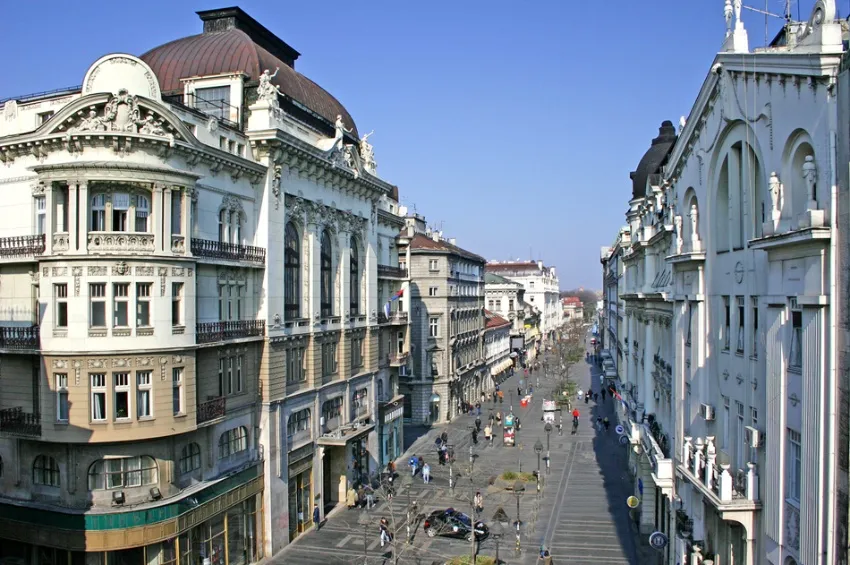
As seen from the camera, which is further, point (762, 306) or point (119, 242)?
point (119, 242)

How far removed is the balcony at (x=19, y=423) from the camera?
2698cm

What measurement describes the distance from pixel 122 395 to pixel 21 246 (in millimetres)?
7265

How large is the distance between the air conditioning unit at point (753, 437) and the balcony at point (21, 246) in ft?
81.0

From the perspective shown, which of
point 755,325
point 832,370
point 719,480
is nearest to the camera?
point 832,370

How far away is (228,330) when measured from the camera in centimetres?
3219

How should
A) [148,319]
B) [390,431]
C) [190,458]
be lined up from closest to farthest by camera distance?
[148,319] < [190,458] < [390,431]

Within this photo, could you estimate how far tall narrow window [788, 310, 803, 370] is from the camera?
16.3 metres

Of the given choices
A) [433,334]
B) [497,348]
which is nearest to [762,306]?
[433,334]

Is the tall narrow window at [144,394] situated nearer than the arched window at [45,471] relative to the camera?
Yes

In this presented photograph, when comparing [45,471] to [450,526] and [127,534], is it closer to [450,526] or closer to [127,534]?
[127,534]

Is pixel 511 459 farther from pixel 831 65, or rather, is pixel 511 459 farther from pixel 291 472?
pixel 831 65

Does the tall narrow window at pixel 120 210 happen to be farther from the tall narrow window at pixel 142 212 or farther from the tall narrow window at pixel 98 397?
the tall narrow window at pixel 98 397

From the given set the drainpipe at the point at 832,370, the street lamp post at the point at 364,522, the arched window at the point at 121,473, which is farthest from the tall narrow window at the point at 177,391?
the drainpipe at the point at 832,370

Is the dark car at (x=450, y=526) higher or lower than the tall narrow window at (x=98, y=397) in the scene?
lower
